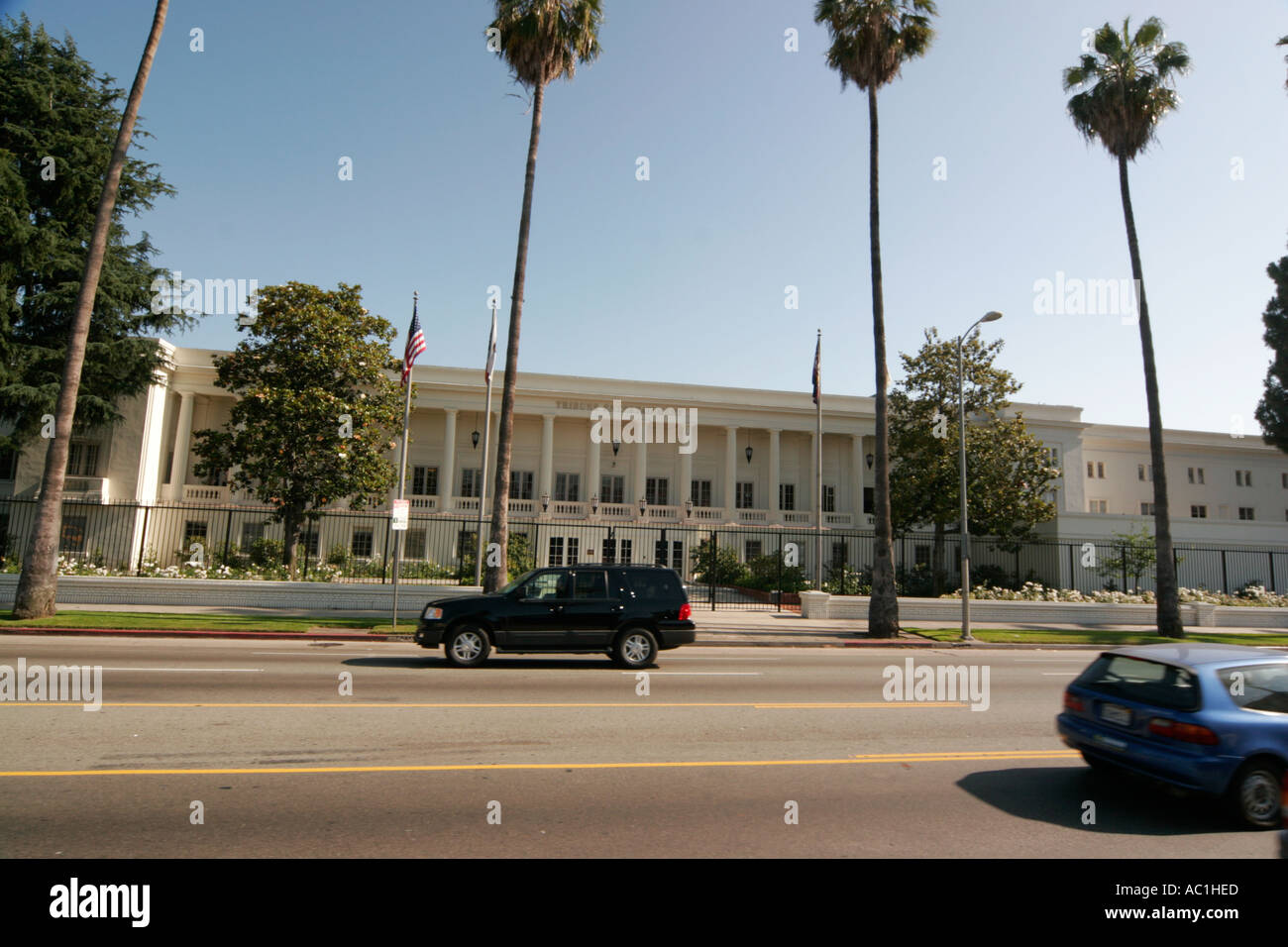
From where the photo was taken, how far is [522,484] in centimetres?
4362

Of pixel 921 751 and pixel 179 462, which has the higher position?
pixel 179 462

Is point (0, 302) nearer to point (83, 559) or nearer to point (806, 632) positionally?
point (83, 559)

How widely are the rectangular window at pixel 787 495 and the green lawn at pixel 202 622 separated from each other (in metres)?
29.4

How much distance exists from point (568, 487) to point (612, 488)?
272 centimetres

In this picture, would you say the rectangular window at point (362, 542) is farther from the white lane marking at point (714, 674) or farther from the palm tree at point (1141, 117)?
the palm tree at point (1141, 117)

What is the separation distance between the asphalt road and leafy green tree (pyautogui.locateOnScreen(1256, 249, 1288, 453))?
35.0 meters

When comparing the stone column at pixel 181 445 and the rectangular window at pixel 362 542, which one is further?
the rectangular window at pixel 362 542

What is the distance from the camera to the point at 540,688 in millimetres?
10812

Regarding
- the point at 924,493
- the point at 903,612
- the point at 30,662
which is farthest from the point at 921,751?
the point at 924,493

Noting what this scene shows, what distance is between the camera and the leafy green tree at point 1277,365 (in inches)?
1379

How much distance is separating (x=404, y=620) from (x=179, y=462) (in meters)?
24.6

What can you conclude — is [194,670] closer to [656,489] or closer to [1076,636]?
[1076,636]

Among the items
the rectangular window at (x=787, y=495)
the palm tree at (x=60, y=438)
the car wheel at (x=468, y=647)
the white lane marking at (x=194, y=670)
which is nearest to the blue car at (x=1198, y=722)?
the car wheel at (x=468, y=647)

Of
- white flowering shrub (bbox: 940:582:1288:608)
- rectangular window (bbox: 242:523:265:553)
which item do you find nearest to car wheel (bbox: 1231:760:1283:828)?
white flowering shrub (bbox: 940:582:1288:608)
